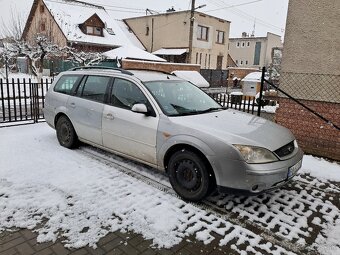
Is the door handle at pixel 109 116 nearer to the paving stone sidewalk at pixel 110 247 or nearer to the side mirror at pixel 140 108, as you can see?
the side mirror at pixel 140 108

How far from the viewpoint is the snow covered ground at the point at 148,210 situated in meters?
3.16

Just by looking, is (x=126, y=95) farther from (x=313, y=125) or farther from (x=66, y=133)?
(x=313, y=125)

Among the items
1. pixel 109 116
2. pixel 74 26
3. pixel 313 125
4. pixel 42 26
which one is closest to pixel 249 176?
pixel 109 116

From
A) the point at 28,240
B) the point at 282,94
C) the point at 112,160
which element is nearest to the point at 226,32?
the point at 282,94

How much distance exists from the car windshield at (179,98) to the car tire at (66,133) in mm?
2055

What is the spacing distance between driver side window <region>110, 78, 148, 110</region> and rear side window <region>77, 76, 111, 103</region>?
26 centimetres

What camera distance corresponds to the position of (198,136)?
3.72 metres

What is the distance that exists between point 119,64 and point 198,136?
15.1 metres

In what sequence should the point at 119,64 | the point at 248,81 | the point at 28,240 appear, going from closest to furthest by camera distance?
the point at 28,240, the point at 248,81, the point at 119,64

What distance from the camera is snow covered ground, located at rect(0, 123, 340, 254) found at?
3.16 metres

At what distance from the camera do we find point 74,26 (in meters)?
29.1

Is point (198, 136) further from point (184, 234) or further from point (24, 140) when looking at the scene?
point (24, 140)

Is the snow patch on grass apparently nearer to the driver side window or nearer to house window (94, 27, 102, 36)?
the driver side window

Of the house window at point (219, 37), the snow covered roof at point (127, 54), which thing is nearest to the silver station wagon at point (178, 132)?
the snow covered roof at point (127, 54)
